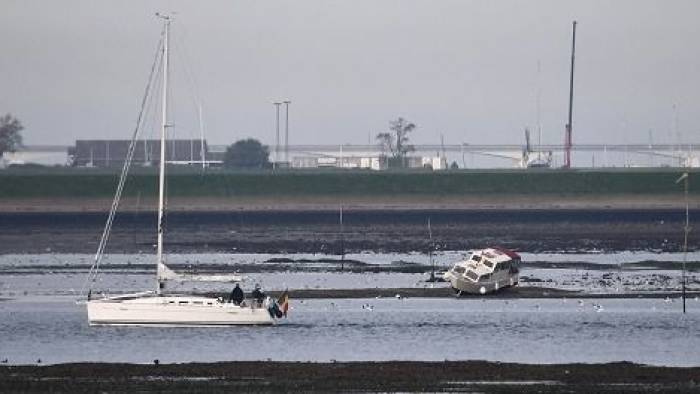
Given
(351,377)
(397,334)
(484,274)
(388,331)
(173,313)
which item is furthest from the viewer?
(484,274)

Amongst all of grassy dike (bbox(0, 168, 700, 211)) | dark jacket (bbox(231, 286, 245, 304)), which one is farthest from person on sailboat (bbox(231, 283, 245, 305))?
grassy dike (bbox(0, 168, 700, 211))

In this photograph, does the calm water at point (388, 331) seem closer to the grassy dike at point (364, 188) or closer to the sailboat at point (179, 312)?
the sailboat at point (179, 312)

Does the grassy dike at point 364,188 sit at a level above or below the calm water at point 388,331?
above

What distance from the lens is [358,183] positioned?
161 metres

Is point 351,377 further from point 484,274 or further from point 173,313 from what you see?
point 484,274

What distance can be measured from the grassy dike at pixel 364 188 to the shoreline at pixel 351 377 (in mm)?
Result: 101428

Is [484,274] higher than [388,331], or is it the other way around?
[484,274]

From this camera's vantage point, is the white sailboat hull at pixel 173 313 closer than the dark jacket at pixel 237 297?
Yes

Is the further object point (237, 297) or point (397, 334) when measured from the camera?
point (237, 297)

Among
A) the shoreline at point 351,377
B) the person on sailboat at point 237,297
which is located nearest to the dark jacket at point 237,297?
the person on sailboat at point 237,297

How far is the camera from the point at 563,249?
343ft

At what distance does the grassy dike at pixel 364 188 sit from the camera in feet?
510

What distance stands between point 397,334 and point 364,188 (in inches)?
3909

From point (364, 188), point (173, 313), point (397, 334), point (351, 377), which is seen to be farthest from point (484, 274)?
point (364, 188)
